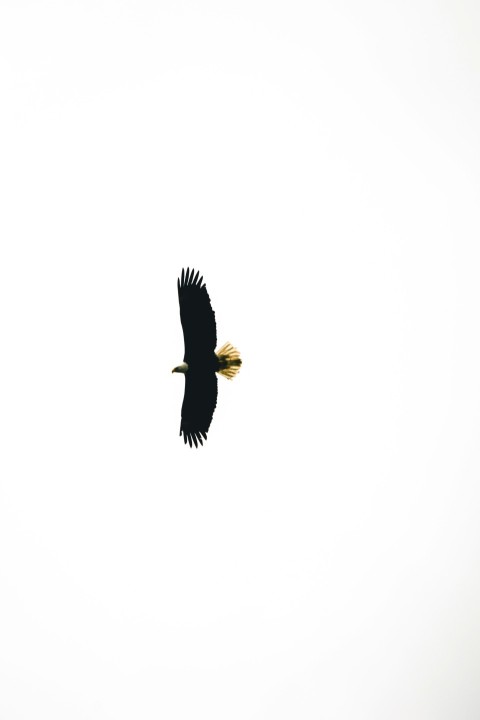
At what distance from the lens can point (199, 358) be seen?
7.02 metres

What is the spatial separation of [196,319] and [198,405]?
0.86 m

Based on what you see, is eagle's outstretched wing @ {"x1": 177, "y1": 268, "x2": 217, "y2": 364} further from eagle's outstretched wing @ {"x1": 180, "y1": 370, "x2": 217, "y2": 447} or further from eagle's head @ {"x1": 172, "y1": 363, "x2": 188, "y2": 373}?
eagle's outstretched wing @ {"x1": 180, "y1": 370, "x2": 217, "y2": 447}

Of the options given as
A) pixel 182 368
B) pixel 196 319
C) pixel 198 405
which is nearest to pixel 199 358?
pixel 182 368

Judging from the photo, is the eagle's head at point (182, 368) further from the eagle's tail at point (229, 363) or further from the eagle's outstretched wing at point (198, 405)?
the eagle's tail at point (229, 363)

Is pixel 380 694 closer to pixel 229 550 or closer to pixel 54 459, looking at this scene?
pixel 229 550

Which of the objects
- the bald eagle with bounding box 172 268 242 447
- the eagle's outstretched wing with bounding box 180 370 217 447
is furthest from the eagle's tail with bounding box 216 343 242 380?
the eagle's outstretched wing with bounding box 180 370 217 447

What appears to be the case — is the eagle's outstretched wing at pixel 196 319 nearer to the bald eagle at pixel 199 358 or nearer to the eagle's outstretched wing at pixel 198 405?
the bald eagle at pixel 199 358

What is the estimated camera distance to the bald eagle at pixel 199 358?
6.90m

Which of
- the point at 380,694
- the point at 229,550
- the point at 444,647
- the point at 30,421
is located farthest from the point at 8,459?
the point at 444,647

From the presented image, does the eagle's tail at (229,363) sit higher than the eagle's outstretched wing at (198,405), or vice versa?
the eagle's tail at (229,363)

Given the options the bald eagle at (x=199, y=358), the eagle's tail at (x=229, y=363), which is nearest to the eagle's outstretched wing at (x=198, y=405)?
the bald eagle at (x=199, y=358)

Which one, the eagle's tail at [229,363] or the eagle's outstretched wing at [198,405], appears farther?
the eagle's outstretched wing at [198,405]

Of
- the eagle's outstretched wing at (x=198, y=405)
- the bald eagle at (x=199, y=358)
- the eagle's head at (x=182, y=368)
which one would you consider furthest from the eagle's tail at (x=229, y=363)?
the eagle's head at (x=182, y=368)

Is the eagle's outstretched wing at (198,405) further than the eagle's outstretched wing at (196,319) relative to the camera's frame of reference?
Yes
